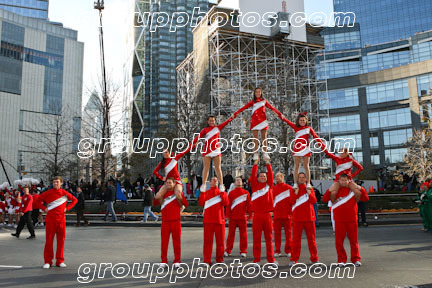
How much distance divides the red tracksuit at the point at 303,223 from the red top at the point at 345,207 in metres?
0.53

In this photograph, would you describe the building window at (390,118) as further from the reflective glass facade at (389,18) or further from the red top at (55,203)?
the red top at (55,203)

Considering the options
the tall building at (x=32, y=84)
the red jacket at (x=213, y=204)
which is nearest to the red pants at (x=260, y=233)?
the red jacket at (x=213, y=204)

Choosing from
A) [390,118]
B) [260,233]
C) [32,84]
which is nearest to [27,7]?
[32,84]

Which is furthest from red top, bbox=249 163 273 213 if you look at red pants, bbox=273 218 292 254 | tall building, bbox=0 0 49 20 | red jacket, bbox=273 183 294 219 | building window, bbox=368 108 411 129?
tall building, bbox=0 0 49 20

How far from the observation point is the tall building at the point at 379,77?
228 ft

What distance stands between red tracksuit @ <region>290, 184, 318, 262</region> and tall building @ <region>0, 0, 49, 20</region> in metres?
128

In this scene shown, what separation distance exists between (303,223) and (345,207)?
1.01 meters

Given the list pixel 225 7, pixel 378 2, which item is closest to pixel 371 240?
pixel 225 7

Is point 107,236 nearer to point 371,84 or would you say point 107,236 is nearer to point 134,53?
point 134,53

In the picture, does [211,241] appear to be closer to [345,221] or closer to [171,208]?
[171,208]

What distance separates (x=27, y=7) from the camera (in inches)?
4523

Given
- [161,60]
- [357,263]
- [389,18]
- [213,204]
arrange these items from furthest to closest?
[389,18] < [161,60] < [213,204] < [357,263]

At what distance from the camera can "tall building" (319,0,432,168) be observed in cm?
6944

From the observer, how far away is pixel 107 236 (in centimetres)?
1440
